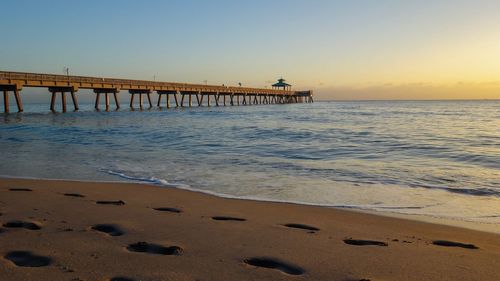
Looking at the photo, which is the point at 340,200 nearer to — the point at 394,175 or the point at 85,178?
the point at 394,175

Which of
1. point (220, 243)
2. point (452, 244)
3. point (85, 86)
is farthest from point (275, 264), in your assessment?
point (85, 86)

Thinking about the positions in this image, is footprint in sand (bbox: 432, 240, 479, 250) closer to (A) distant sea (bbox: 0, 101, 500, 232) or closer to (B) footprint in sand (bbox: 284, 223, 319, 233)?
(B) footprint in sand (bbox: 284, 223, 319, 233)

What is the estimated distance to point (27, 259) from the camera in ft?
10.4

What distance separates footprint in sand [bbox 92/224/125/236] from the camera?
4.05 m

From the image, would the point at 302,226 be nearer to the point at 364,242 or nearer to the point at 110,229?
the point at 364,242

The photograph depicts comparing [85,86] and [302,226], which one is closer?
[302,226]

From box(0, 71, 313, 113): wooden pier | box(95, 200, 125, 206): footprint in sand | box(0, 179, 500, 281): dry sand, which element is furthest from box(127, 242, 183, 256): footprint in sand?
box(0, 71, 313, 113): wooden pier

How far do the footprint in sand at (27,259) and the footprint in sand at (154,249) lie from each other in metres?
0.64

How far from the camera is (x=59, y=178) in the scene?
838 cm

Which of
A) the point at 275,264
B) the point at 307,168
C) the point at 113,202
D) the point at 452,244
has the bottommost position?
the point at 307,168

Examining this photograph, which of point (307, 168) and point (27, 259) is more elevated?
point (27, 259)

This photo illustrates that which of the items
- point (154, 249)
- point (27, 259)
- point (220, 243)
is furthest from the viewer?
point (220, 243)

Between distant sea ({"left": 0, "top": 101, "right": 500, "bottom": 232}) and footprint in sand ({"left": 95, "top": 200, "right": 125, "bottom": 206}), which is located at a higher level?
footprint in sand ({"left": 95, "top": 200, "right": 125, "bottom": 206})

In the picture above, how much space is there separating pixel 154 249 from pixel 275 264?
103cm
